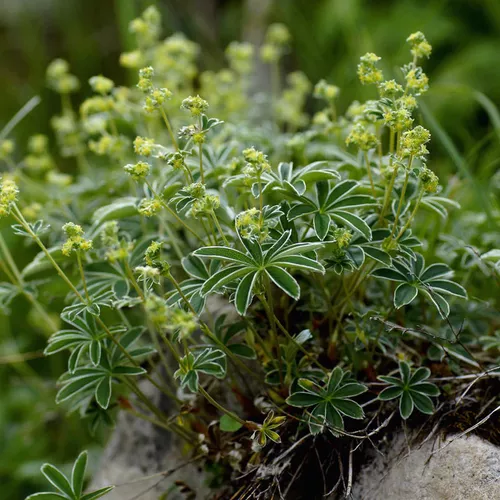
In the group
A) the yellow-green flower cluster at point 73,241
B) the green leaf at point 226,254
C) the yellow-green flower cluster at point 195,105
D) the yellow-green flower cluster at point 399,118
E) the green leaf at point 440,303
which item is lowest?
the green leaf at point 440,303

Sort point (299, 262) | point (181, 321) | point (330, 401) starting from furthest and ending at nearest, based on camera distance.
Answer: point (330, 401)
point (299, 262)
point (181, 321)

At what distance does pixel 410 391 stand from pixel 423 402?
0.03m

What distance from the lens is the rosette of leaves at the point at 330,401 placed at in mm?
1025

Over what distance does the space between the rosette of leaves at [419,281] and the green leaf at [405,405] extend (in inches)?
6.4

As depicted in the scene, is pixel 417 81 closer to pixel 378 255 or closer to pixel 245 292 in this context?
pixel 378 255

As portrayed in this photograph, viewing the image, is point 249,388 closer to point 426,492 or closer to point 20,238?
point 426,492

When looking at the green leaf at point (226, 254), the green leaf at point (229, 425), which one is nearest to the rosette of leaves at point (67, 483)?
the green leaf at point (229, 425)

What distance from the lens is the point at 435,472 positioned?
1.02m

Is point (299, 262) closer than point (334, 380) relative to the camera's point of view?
Yes

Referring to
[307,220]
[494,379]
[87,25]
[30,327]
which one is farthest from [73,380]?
[87,25]

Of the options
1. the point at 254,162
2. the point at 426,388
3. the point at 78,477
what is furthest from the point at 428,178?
the point at 78,477

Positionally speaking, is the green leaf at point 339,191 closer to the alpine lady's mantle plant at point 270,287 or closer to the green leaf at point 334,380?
the alpine lady's mantle plant at point 270,287

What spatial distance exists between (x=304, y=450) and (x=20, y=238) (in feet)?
4.42

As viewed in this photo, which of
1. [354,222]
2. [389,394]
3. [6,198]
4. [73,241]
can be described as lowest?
[389,394]
